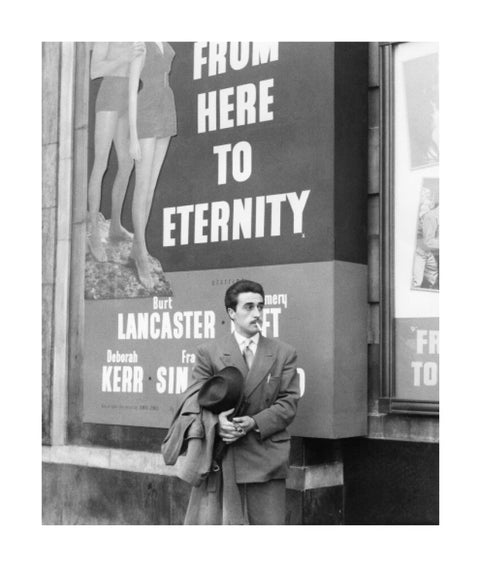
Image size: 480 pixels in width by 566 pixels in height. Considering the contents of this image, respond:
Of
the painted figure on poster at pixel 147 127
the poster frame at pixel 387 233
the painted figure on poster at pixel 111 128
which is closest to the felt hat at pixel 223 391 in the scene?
the poster frame at pixel 387 233

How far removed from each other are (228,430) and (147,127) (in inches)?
162

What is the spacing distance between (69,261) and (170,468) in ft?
8.92

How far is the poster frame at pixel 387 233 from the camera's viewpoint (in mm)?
7934

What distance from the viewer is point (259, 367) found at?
22.1 feet

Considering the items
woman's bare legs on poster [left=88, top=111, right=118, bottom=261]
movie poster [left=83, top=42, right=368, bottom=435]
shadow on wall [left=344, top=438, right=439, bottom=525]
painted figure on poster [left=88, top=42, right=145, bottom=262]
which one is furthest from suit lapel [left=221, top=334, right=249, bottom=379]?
woman's bare legs on poster [left=88, top=111, right=118, bottom=261]

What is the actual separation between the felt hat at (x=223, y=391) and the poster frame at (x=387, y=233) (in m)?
1.83

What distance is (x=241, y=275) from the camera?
847cm

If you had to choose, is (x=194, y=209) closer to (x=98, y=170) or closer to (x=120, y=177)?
(x=120, y=177)

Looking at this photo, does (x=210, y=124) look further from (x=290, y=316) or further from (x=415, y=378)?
(x=415, y=378)

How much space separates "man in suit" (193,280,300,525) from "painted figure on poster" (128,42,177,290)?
266 centimetres

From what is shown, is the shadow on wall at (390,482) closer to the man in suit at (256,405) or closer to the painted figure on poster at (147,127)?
the man in suit at (256,405)

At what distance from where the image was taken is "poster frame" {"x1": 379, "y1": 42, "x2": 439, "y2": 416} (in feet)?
26.0

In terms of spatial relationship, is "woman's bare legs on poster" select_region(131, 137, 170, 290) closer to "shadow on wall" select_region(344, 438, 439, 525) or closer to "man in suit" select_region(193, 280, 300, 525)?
"man in suit" select_region(193, 280, 300, 525)

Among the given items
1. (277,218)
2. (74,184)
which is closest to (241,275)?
(277,218)
